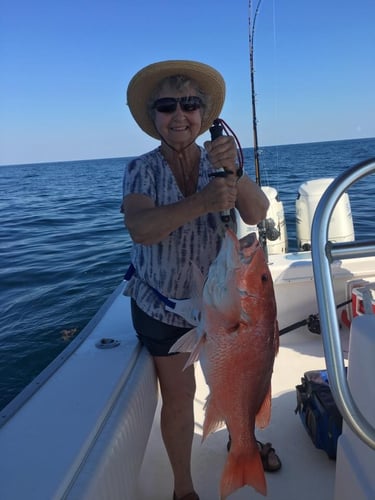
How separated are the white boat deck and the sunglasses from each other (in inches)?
75.4

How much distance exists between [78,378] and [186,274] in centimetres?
71

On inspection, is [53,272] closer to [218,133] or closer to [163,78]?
[163,78]

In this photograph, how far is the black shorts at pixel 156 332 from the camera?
6.37ft

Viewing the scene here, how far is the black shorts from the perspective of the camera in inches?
76.5

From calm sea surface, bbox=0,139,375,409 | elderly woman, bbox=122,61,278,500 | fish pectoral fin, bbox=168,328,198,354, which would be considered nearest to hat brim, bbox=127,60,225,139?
elderly woman, bbox=122,61,278,500

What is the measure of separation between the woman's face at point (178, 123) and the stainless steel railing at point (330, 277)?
888 mm

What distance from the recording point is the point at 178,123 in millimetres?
1771

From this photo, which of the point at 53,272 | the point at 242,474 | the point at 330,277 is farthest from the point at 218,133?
the point at 53,272

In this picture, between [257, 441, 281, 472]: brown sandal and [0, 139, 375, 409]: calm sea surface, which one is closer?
[257, 441, 281, 472]: brown sandal

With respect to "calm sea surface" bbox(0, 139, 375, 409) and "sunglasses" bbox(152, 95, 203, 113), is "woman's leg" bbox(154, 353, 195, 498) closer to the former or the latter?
"sunglasses" bbox(152, 95, 203, 113)

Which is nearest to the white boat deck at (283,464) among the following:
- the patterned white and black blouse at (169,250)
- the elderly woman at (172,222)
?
the elderly woman at (172,222)

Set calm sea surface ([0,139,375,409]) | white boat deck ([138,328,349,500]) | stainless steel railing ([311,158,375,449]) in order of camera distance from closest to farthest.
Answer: stainless steel railing ([311,158,375,449]) < white boat deck ([138,328,349,500]) < calm sea surface ([0,139,375,409])

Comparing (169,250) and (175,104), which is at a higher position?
(175,104)

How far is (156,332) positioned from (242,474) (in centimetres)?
72
